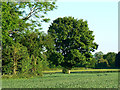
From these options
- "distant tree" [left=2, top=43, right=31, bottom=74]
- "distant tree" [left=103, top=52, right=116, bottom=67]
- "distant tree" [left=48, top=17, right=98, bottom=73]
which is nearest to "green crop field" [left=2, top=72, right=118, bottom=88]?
"distant tree" [left=2, top=43, right=31, bottom=74]

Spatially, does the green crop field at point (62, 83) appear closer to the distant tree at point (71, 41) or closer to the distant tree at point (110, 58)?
the distant tree at point (71, 41)

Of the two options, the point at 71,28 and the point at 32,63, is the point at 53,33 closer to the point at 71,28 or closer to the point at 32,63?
the point at 71,28

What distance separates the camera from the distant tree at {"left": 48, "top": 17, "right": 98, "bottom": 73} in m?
64.8

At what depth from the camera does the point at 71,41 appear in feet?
217

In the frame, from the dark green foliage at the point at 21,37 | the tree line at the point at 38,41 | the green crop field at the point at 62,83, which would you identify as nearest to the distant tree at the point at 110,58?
the tree line at the point at 38,41

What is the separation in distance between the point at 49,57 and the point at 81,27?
12.2 m

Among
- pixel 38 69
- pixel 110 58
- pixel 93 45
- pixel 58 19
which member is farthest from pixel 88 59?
pixel 110 58

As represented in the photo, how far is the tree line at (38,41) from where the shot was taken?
1235 inches

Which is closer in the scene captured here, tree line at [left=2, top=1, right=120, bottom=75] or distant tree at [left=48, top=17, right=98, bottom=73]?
tree line at [left=2, top=1, right=120, bottom=75]

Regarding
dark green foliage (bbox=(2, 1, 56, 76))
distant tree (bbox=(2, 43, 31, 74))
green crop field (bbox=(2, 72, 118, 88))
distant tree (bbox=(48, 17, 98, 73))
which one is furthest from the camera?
distant tree (bbox=(48, 17, 98, 73))

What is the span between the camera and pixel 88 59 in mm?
68000

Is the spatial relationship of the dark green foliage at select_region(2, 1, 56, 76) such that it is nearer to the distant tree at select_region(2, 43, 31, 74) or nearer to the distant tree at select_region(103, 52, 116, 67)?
the distant tree at select_region(2, 43, 31, 74)

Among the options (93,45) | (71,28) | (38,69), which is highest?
(71,28)

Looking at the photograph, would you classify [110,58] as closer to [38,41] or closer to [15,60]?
[38,41]
